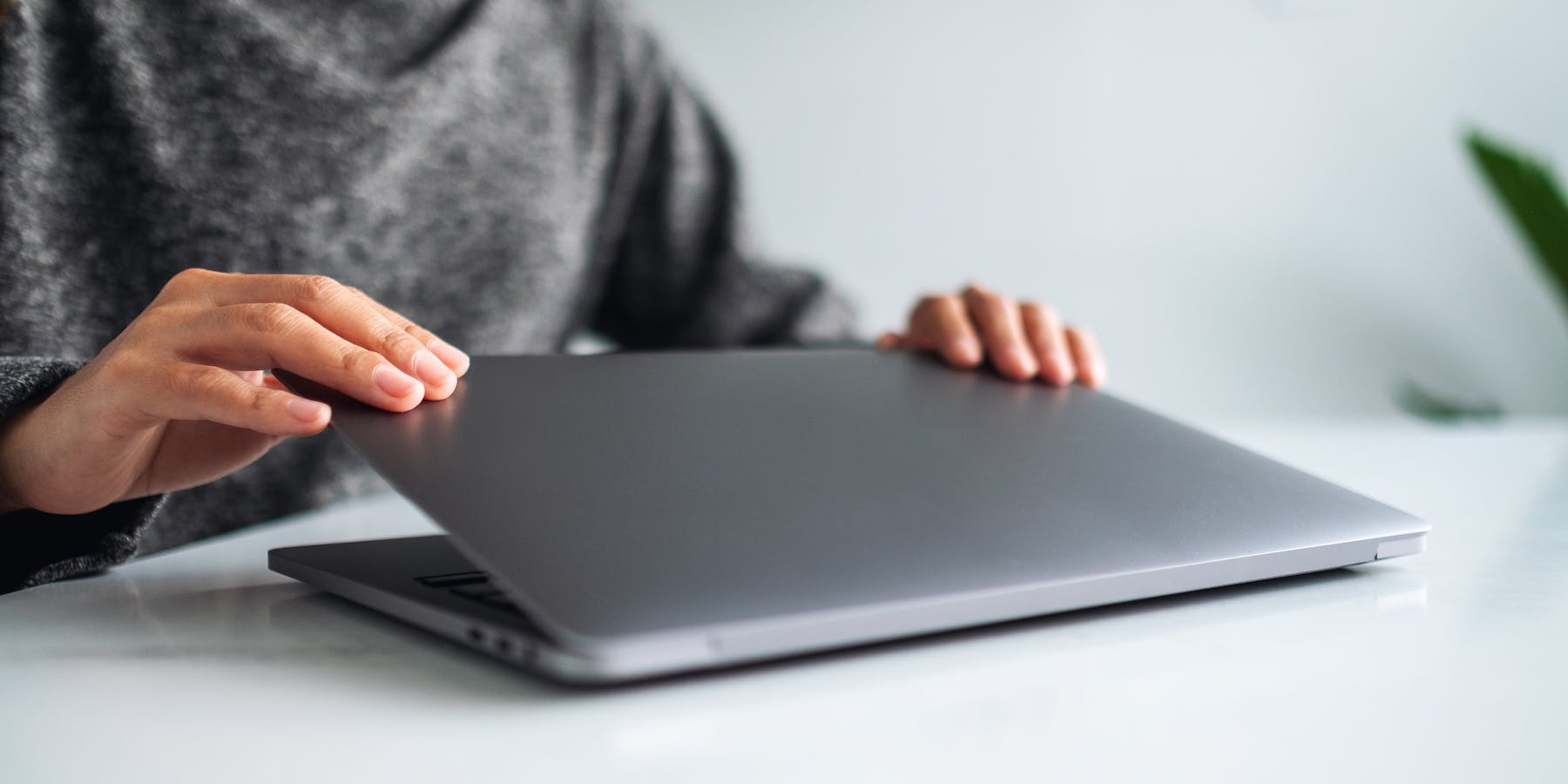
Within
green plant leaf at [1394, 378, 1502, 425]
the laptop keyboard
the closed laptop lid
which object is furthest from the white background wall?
the laptop keyboard

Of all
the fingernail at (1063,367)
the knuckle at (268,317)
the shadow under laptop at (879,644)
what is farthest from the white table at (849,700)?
the fingernail at (1063,367)

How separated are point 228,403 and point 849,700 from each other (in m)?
0.27

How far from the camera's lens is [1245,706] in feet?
1.00

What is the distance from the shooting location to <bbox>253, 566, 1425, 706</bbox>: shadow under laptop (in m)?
0.31

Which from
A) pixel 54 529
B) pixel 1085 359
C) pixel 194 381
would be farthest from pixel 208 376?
pixel 1085 359

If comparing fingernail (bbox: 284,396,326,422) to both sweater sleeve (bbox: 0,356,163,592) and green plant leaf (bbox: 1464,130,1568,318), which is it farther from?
green plant leaf (bbox: 1464,130,1568,318)

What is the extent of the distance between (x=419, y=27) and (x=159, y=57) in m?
0.25

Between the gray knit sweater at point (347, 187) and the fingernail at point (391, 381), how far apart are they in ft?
0.60

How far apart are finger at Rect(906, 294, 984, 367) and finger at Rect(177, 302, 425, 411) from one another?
1.14 ft

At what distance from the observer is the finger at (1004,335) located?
0.66 m

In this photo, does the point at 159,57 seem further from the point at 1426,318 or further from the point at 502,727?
the point at 1426,318

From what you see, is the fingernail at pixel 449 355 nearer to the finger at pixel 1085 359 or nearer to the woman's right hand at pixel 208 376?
the woman's right hand at pixel 208 376

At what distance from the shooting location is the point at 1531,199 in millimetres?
1843

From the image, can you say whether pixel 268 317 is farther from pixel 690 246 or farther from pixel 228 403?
pixel 690 246
